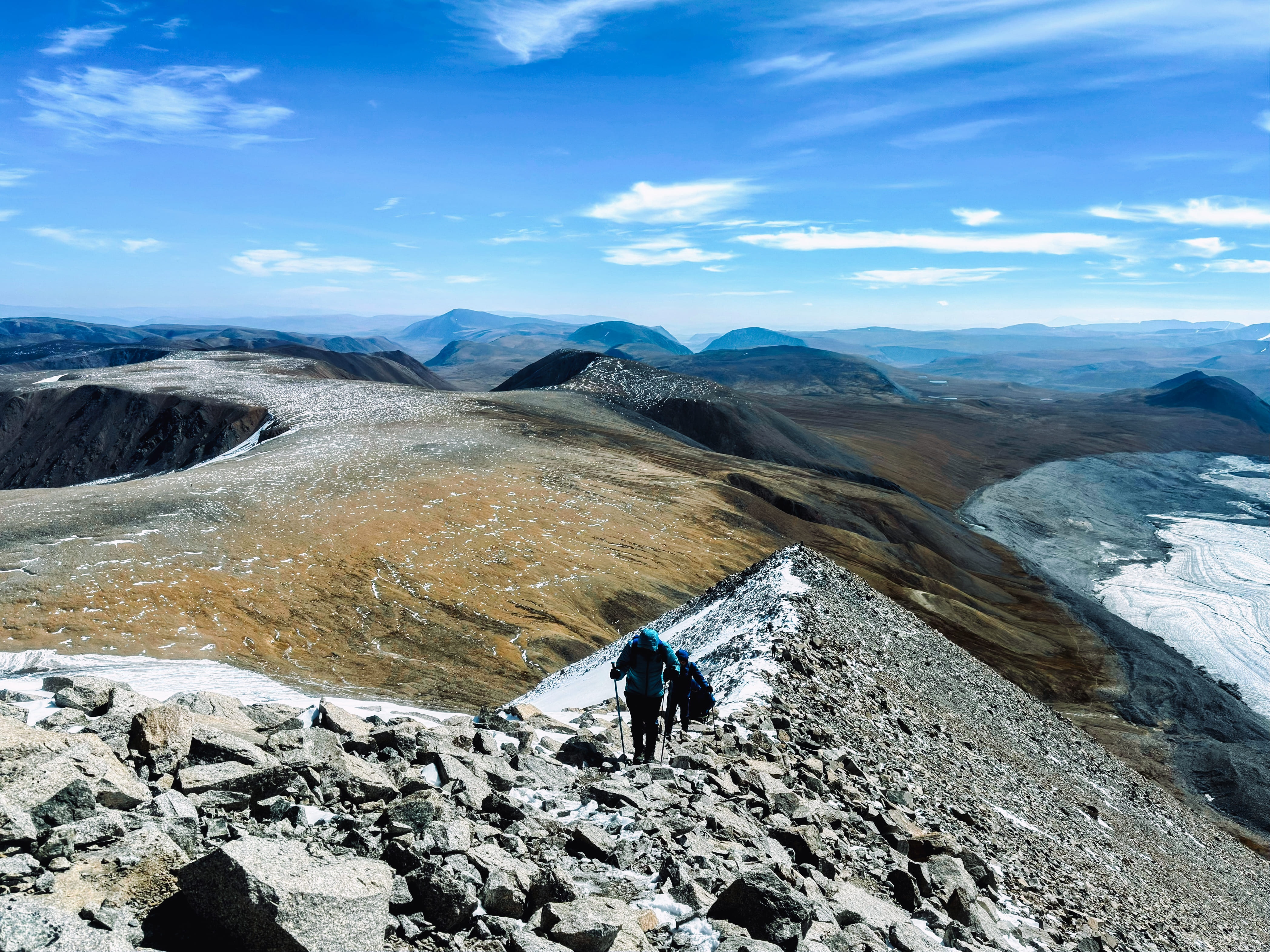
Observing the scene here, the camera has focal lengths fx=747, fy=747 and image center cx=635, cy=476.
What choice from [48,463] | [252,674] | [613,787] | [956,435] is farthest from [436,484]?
[956,435]

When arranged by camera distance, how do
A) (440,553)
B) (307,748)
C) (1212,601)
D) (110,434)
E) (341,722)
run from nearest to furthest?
(307,748), (341,722), (440,553), (1212,601), (110,434)

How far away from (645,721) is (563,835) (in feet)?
13.5

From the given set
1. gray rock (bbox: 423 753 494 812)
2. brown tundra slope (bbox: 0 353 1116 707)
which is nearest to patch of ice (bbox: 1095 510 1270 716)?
brown tundra slope (bbox: 0 353 1116 707)

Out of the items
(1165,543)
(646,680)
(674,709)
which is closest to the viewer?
A: (646,680)

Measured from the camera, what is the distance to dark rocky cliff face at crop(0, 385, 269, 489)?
82.4 meters

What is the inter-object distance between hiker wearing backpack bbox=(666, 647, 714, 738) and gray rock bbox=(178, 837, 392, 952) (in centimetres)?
788

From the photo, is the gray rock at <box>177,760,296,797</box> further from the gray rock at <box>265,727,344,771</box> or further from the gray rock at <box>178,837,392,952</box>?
the gray rock at <box>178,837,392,952</box>

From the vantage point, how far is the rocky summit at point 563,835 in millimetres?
5953

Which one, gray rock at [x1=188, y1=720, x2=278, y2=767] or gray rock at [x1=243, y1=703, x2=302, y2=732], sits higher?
gray rock at [x1=188, y1=720, x2=278, y2=767]

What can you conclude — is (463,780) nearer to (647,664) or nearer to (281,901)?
(281,901)

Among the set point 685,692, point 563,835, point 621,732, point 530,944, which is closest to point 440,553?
→ point 621,732

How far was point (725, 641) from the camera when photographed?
74.9ft

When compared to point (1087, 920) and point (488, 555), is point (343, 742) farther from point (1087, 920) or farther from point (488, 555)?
point (488, 555)

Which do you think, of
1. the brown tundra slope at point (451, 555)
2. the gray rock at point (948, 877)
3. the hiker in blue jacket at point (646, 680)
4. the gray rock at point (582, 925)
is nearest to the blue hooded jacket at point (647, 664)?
the hiker in blue jacket at point (646, 680)
